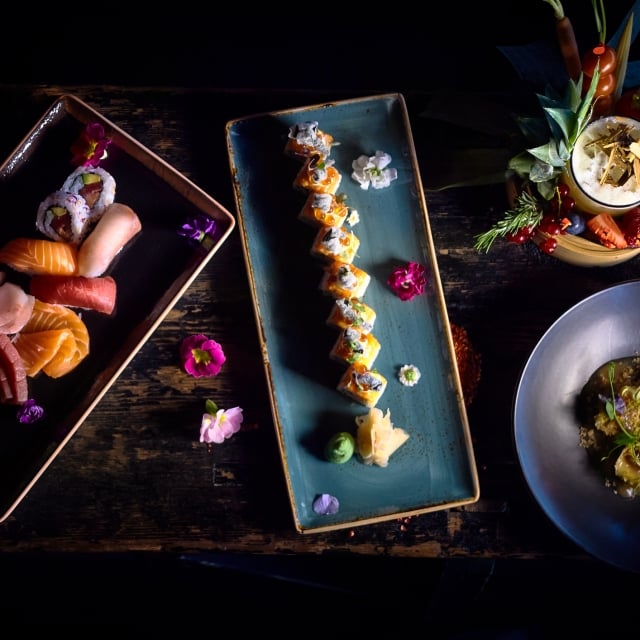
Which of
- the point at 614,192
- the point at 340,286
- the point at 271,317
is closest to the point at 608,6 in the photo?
the point at 614,192

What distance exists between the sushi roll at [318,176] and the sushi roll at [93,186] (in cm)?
54

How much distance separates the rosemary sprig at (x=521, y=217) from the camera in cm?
175

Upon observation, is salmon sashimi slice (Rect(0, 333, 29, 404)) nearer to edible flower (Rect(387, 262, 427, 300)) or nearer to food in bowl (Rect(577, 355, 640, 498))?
edible flower (Rect(387, 262, 427, 300))

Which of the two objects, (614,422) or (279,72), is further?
(279,72)

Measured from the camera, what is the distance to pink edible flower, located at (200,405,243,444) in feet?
6.10

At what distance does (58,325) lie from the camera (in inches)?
74.6

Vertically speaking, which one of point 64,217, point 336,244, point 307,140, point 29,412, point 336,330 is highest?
point 307,140

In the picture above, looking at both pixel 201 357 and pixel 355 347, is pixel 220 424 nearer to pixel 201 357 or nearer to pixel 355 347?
pixel 201 357

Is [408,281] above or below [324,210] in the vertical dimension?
below

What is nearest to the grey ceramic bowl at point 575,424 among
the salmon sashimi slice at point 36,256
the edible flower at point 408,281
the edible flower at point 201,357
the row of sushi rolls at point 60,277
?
the edible flower at point 408,281

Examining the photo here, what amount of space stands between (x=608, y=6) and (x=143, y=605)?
259 centimetres

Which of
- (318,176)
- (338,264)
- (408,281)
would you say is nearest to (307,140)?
(318,176)

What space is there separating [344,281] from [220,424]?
519mm

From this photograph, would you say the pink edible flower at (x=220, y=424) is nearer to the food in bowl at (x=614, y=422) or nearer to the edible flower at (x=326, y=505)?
the edible flower at (x=326, y=505)
